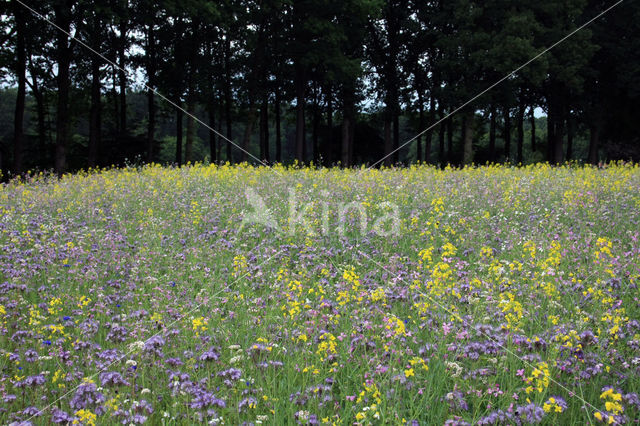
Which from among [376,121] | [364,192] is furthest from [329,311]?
[376,121]

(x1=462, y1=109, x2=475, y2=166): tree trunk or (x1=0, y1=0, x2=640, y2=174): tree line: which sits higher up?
(x1=0, y1=0, x2=640, y2=174): tree line

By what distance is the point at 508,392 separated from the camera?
10.7 feet

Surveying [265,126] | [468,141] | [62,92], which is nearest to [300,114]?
[265,126]

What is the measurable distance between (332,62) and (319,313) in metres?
25.1

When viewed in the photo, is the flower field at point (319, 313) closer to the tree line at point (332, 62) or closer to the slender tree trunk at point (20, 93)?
the slender tree trunk at point (20, 93)

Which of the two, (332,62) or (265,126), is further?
(265,126)

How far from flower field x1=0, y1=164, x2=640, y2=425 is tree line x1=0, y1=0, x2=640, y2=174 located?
1664 cm

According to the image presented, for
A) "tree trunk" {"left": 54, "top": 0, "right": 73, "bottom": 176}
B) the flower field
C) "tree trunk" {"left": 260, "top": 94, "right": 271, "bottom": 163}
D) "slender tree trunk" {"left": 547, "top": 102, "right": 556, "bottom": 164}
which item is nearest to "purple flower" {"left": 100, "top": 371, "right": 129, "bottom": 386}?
the flower field

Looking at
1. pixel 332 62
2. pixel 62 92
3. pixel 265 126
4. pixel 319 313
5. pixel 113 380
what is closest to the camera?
pixel 113 380

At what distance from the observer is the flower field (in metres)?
3.20

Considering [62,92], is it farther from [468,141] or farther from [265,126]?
[468,141]

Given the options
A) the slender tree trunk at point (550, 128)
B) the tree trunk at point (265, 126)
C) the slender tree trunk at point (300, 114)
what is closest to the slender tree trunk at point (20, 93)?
the slender tree trunk at point (300, 114)

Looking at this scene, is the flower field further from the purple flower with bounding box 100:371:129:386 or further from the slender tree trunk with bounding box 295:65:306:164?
the slender tree trunk with bounding box 295:65:306:164

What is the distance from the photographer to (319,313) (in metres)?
4.18
